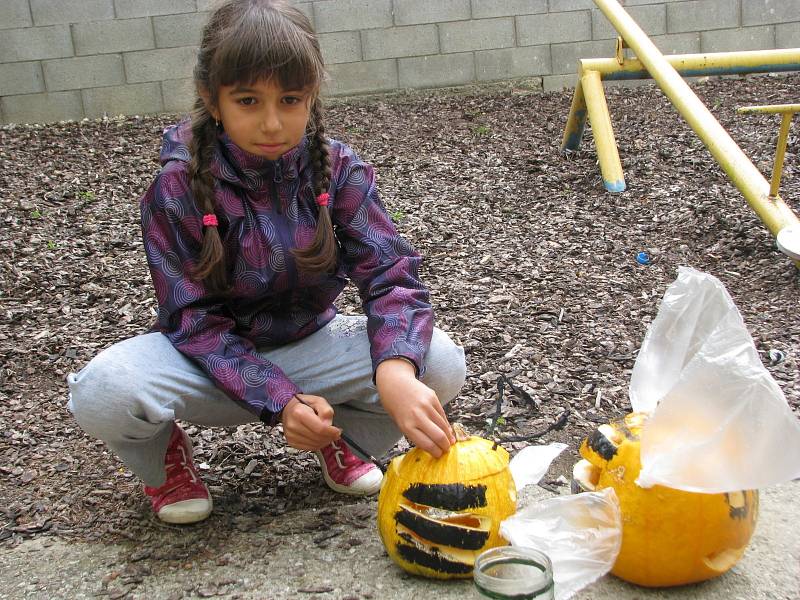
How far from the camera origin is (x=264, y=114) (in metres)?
1.92

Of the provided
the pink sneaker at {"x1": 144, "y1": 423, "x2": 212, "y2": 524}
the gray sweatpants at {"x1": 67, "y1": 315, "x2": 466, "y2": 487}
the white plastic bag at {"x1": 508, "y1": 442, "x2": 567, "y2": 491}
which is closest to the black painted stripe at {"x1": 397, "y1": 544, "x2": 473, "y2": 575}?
the white plastic bag at {"x1": 508, "y1": 442, "x2": 567, "y2": 491}

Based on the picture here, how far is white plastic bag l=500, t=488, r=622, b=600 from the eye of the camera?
1.66 meters

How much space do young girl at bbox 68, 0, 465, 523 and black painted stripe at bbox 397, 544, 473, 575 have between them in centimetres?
20

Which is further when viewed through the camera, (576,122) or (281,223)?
(576,122)

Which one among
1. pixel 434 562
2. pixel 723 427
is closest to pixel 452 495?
pixel 434 562

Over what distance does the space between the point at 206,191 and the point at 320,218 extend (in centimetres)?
27

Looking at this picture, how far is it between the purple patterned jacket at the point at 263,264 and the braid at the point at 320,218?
3cm

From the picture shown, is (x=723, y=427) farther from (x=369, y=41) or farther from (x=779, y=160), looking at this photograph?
(x=369, y=41)

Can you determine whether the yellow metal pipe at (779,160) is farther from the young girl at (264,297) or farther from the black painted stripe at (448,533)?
the black painted stripe at (448,533)

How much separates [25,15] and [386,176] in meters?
2.98

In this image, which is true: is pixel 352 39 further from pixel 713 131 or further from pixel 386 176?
pixel 713 131

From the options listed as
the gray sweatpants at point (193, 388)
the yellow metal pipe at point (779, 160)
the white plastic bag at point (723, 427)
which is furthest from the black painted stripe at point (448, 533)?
the yellow metal pipe at point (779, 160)

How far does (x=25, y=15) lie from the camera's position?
611cm

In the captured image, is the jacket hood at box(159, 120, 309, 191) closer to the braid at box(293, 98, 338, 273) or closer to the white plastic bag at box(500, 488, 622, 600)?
the braid at box(293, 98, 338, 273)
